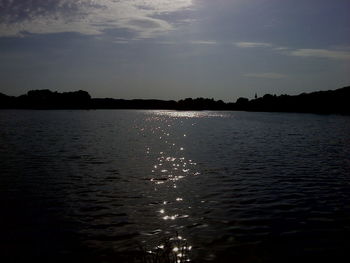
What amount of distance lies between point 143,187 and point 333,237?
13.8 metres

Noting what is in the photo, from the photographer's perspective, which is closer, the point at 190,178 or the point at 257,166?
the point at 190,178

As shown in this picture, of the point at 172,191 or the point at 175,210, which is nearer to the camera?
the point at 175,210

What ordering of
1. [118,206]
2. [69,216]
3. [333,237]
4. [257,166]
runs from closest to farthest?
1. [333,237]
2. [69,216]
3. [118,206]
4. [257,166]

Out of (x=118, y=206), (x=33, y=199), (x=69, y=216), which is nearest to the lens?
(x=69, y=216)

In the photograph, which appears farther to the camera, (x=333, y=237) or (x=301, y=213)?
(x=301, y=213)

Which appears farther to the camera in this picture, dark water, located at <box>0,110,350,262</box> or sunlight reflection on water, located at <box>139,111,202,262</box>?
dark water, located at <box>0,110,350,262</box>

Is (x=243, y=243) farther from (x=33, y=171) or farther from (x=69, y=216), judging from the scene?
(x=33, y=171)

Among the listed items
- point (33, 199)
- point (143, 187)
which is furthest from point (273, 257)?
point (33, 199)

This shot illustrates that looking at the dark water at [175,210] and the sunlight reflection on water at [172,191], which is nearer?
the sunlight reflection on water at [172,191]

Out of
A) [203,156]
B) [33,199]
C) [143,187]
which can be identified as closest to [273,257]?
[143,187]

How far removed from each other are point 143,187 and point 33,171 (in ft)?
37.5

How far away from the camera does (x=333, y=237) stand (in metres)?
16.8

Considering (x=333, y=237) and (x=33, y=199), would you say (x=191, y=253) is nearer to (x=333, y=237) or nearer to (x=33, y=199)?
(x=333, y=237)

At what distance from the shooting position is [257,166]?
36.0 metres
